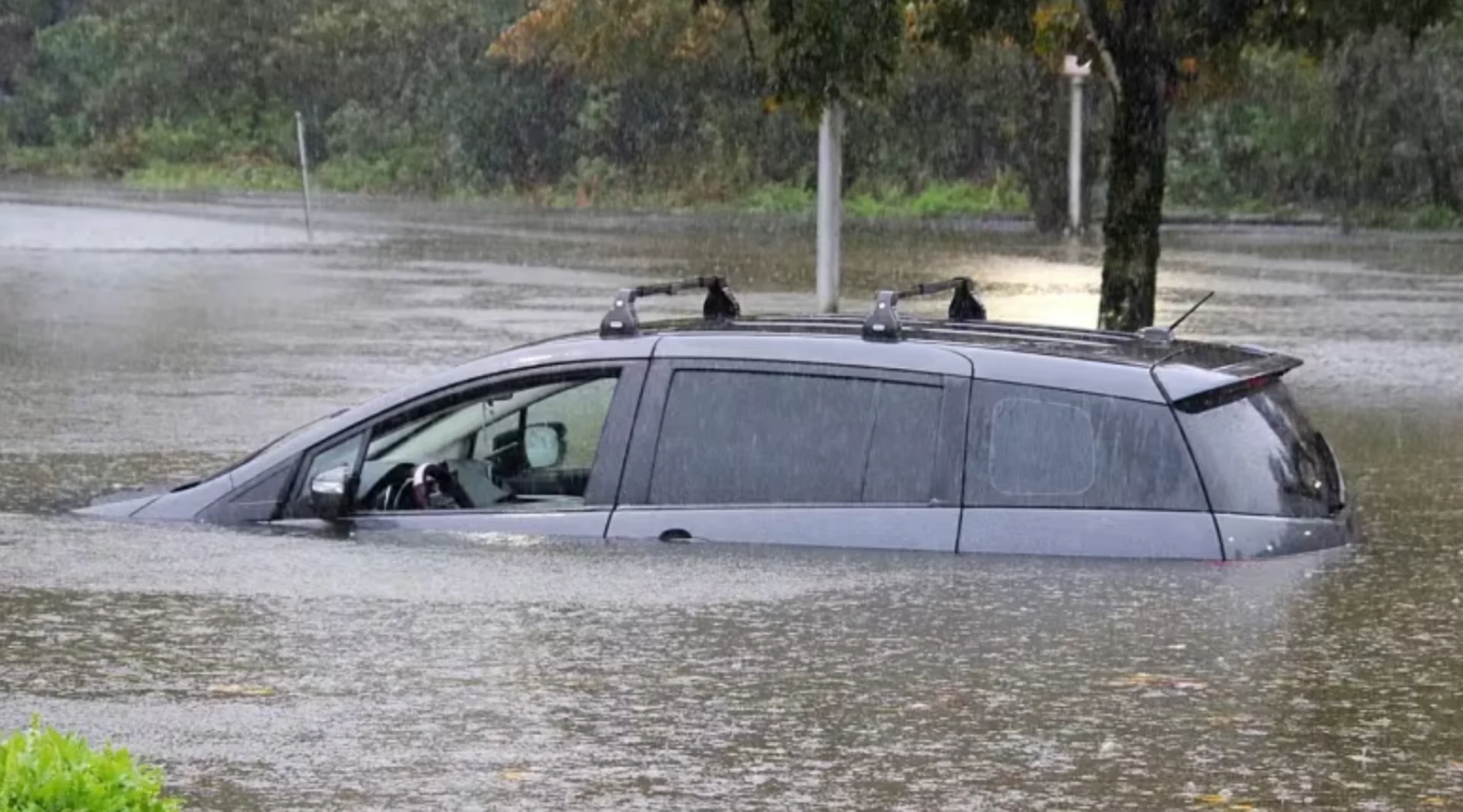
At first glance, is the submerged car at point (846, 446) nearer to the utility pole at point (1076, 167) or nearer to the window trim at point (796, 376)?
the window trim at point (796, 376)

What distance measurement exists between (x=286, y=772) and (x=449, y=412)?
9.08ft

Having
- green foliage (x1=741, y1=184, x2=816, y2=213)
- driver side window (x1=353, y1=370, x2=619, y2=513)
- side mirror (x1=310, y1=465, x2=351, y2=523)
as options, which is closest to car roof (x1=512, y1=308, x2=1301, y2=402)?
driver side window (x1=353, y1=370, x2=619, y2=513)

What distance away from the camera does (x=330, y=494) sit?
888cm

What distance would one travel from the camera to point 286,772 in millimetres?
6203

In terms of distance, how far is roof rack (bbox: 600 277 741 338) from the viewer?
8695 millimetres

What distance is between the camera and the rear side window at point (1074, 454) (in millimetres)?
7949

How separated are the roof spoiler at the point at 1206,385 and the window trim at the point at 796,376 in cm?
60

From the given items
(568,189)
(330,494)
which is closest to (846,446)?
(330,494)

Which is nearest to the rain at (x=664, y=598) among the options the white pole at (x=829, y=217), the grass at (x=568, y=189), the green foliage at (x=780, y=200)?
the white pole at (x=829, y=217)

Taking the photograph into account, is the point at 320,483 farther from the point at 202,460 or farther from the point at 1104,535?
the point at 202,460

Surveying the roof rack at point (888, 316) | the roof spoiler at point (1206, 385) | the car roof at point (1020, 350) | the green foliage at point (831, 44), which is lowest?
the roof spoiler at point (1206, 385)

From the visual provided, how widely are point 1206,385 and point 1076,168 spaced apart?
112 ft

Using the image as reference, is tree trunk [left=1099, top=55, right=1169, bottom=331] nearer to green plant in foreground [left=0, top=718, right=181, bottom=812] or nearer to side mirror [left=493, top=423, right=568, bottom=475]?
side mirror [left=493, top=423, right=568, bottom=475]

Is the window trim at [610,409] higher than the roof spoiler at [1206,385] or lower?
lower
